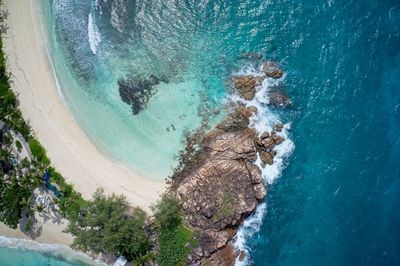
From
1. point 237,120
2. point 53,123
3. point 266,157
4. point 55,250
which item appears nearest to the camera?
point 53,123

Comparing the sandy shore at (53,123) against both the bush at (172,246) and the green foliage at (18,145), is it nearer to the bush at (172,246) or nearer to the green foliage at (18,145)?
the green foliage at (18,145)

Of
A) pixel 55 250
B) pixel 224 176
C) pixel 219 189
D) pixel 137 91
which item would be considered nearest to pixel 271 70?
pixel 224 176

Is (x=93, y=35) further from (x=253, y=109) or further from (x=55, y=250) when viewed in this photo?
(x=55, y=250)

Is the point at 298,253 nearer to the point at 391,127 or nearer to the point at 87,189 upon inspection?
the point at 391,127

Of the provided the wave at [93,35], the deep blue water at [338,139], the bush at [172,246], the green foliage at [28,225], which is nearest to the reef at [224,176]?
the bush at [172,246]

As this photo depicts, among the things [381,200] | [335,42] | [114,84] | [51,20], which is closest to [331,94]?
[335,42]

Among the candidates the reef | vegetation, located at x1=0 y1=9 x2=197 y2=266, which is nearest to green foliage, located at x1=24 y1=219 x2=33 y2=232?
vegetation, located at x1=0 y1=9 x2=197 y2=266
